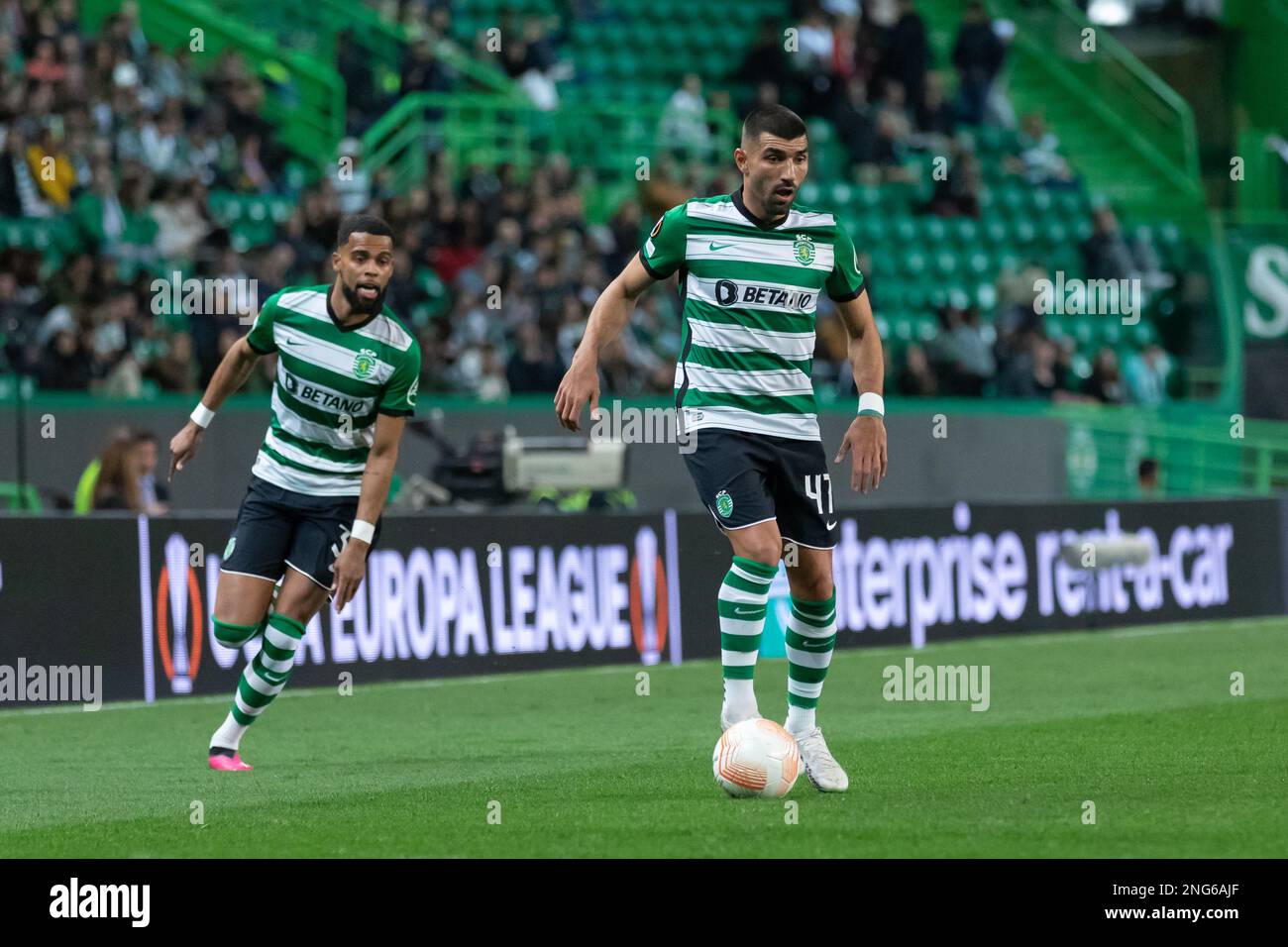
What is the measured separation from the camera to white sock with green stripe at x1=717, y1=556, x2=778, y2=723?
8.61m

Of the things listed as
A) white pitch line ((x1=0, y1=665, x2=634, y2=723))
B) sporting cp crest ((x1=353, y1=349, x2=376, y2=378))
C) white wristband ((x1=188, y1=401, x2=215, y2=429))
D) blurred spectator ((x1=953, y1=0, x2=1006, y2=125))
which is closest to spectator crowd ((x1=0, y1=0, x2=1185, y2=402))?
blurred spectator ((x1=953, y1=0, x2=1006, y2=125))

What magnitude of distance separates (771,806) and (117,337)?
11525 mm

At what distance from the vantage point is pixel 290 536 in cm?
1014

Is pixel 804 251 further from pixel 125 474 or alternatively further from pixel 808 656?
pixel 125 474

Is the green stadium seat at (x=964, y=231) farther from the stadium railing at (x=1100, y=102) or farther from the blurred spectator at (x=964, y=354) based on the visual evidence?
the stadium railing at (x=1100, y=102)

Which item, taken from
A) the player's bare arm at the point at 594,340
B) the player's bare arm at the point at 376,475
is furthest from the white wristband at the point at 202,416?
the player's bare arm at the point at 594,340

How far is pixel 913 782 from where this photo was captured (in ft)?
29.1

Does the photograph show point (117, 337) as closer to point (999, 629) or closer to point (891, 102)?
point (999, 629)

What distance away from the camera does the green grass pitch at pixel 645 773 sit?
736 cm

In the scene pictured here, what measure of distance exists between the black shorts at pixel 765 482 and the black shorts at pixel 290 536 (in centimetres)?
201

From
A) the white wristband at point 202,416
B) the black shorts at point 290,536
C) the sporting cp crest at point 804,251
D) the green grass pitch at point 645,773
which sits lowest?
the green grass pitch at point 645,773

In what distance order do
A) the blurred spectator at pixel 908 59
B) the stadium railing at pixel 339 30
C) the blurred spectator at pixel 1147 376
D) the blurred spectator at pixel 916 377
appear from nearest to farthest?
the blurred spectator at pixel 916 377, the stadium railing at pixel 339 30, the blurred spectator at pixel 1147 376, the blurred spectator at pixel 908 59

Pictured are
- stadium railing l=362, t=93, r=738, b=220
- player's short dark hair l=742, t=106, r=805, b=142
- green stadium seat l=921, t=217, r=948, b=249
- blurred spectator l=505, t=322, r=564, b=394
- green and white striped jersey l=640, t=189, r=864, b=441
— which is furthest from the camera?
green stadium seat l=921, t=217, r=948, b=249

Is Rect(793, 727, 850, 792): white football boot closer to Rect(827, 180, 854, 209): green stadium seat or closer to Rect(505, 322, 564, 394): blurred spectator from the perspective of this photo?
Rect(505, 322, 564, 394): blurred spectator
